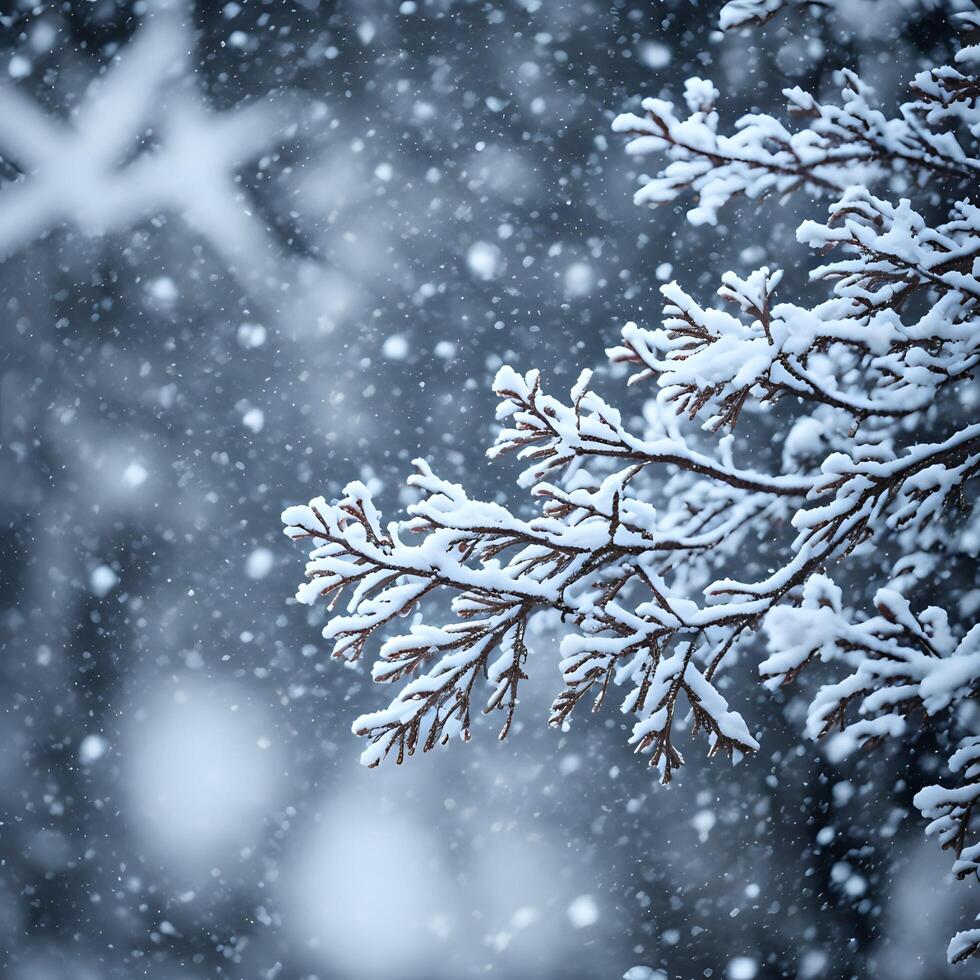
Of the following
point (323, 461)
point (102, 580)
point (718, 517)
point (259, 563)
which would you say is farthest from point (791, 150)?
point (102, 580)

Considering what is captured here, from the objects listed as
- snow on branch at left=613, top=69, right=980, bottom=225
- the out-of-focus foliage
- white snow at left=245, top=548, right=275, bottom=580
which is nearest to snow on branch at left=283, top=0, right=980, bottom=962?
snow on branch at left=613, top=69, right=980, bottom=225

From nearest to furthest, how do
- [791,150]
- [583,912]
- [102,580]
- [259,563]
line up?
[791,150], [583,912], [259,563], [102,580]

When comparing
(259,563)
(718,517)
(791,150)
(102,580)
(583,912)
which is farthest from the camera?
(102,580)

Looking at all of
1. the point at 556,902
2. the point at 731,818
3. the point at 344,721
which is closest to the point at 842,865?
the point at 731,818

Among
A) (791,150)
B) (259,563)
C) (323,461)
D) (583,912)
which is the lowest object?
(583,912)

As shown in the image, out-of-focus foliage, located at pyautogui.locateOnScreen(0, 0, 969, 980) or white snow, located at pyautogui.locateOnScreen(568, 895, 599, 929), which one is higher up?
out-of-focus foliage, located at pyautogui.locateOnScreen(0, 0, 969, 980)

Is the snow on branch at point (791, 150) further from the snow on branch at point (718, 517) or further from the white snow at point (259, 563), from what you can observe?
the white snow at point (259, 563)

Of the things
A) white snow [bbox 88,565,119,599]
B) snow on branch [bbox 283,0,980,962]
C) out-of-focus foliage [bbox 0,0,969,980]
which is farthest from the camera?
white snow [bbox 88,565,119,599]

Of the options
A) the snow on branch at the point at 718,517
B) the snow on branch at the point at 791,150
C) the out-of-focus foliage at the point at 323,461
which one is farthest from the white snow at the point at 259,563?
the snow on branch at the point at 791,150

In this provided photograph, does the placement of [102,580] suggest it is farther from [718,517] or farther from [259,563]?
[718,517]

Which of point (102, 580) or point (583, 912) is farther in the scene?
point (102, 580)

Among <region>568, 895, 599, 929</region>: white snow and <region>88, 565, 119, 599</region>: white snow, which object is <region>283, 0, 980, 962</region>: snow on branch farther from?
<region>88, 565, 119, 599</region>: white snow
